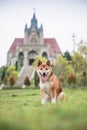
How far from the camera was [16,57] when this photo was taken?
22438 mm

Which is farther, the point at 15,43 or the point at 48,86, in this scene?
the point at 15,43

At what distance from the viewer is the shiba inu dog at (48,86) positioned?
9.50ft

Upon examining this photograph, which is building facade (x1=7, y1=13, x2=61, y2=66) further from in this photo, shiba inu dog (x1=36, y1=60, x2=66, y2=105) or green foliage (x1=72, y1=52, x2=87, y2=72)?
shiba inu dog (x1=36, y1=60, x2=66, y2=105)

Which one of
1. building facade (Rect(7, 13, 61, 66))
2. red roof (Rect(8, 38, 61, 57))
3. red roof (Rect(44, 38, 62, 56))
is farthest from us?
red roof (Rect(44, 38, 62, 56))

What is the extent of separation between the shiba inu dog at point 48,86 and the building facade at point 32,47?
18.2 m

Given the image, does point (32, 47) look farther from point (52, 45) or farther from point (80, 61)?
point (80, 61)

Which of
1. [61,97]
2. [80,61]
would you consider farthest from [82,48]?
[61,97]

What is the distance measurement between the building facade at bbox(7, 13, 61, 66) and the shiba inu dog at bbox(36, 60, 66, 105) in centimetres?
1824

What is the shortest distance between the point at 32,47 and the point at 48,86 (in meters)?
19.4

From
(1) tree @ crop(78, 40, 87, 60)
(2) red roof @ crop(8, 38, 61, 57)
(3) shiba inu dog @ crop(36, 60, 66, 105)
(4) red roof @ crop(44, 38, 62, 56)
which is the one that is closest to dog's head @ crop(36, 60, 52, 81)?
(3) shiba inu dog @ crop(36, 60, 66, 105)

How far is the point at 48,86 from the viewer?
114 inches

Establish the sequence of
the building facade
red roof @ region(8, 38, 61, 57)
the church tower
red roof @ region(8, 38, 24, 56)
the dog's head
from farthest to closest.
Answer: red roof @ region(8, 38, 61, 57) → red roof @ region(8, 38, 24, 56) → the church tower → the building facade → the dog's head

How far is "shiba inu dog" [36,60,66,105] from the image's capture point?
2896 millimetres

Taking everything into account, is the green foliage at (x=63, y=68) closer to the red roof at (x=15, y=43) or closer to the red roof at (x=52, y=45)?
the red roof at (x=15, y=43)
